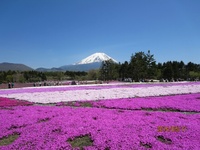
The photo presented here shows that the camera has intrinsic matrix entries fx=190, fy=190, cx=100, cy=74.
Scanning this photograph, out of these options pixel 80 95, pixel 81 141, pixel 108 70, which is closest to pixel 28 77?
pixel 108 70

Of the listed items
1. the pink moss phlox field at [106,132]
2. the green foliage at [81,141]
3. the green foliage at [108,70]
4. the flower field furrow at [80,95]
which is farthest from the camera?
the green foliage at [108,70]

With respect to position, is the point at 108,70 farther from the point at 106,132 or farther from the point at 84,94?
the point at 106,132

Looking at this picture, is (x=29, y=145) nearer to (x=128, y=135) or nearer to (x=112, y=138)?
(x=112, y=138)

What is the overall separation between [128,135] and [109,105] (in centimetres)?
938

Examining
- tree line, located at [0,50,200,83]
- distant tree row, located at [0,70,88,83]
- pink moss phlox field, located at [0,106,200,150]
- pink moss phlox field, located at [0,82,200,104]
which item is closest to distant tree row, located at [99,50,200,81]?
tree line, located at [0,50,200,83]

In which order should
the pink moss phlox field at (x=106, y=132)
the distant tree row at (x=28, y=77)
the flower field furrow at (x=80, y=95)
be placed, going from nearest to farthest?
the pink moss phlox field at (x=106, y=132)
the flower field furrow at (x=80, y=95)
the distant tree row at (x=28, y=77)

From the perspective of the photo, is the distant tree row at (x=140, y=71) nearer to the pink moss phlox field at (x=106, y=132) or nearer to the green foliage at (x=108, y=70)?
the green foliage at (x=108, y=70)

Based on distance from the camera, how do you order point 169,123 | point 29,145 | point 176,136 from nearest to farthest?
point 29,145 → point 176,136 → point 169,123

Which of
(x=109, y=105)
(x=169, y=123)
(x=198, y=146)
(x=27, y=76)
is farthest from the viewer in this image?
(x=27, y=76)

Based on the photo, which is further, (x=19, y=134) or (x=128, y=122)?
(x=128, y=122)

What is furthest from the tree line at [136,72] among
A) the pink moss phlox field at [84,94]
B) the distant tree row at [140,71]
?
the pink moss phlox field at [84,94]

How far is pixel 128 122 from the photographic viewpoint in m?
11.1

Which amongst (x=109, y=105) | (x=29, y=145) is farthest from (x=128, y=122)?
(x=109, y=105)

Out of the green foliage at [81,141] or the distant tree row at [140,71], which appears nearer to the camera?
the green foliage at [81,141]
